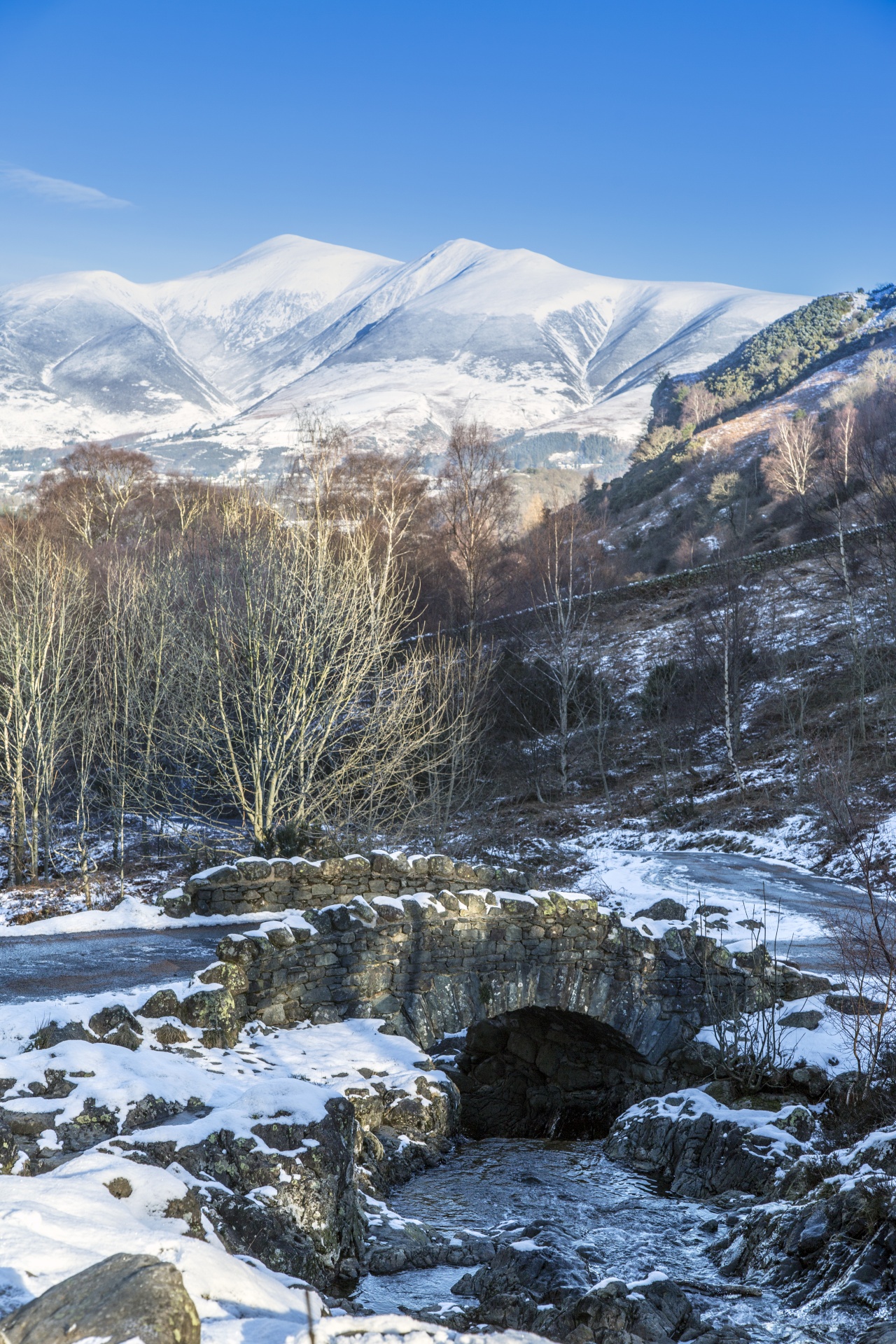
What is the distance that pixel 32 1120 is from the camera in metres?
5.84

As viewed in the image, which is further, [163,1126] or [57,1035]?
[57,1035]

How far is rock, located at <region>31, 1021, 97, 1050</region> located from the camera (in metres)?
6.73

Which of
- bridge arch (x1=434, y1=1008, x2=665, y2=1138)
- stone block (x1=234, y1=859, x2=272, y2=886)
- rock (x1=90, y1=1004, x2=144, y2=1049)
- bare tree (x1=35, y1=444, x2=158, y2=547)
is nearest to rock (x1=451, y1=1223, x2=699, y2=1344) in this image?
rock (x1=90, y1=1004, x2=144, y2=1049)

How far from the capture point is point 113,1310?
10.2ft

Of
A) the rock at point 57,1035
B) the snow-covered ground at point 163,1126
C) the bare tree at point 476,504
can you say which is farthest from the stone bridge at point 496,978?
the bare tree at point 476,504

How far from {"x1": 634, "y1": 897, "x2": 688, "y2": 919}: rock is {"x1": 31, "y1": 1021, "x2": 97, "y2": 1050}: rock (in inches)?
335

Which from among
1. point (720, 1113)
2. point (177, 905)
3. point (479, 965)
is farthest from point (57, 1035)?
point (720, 1113)

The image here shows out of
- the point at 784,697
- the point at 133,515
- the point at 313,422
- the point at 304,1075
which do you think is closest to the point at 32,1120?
the point at 304,1075

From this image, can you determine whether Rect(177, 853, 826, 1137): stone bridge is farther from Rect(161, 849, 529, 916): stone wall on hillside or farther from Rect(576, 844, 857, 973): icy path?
Rect(576, 844, 857, 973): icy path

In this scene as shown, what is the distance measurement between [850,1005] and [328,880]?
612 centimetres

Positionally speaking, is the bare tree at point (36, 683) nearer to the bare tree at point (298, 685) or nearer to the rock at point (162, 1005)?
the bare tree at point (298, 685)

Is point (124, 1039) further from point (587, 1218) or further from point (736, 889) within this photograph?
point (736, 889)

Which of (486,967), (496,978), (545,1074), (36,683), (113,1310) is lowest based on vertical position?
(545,1074)

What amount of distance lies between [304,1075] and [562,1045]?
15.2ft
